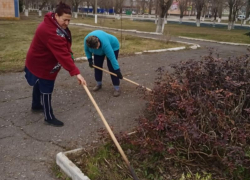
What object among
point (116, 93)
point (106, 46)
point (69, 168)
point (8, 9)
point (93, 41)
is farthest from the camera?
point (8, 9)

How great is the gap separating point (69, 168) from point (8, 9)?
2894 centimetres

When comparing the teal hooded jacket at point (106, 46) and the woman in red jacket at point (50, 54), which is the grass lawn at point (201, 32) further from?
the woman in red jacket at point (50, 54)

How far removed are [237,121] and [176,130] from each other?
71 centimetres

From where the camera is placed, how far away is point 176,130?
9.18 feet

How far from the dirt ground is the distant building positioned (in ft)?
80.5

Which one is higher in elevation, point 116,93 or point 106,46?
point 106,46

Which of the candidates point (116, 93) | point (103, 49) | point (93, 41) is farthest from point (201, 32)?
point (93, 41)

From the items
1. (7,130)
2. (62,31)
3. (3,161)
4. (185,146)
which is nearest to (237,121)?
(185,146)

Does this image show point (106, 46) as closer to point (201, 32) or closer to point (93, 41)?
point (93, 41)

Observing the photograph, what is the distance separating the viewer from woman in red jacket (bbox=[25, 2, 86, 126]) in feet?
10.9

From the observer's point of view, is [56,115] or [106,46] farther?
[106,46]

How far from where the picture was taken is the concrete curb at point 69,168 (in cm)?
254

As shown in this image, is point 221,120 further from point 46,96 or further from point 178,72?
point 46,96

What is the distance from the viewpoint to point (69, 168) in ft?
8.68
